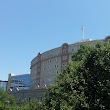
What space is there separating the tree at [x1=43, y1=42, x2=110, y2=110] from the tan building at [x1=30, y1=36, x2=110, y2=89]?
6380 cm

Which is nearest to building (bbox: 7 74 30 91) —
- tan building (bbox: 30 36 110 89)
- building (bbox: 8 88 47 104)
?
tan building (bbox: 30 36 110 89)

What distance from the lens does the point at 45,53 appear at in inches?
4299

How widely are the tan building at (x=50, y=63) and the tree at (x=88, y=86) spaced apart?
A: 6380cm

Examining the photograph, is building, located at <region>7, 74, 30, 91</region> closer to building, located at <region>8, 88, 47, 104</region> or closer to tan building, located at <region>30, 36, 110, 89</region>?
tan building, located at <region>30, 36, 110, 89</region>

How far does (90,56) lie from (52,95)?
5.93m

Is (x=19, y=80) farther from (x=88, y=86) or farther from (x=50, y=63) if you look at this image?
(x=88, y=86)

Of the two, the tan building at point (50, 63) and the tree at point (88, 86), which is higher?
the tan building at point (50, 63)

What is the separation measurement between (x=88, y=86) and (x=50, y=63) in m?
77.2

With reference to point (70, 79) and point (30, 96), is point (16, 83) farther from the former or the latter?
point (70, 79)

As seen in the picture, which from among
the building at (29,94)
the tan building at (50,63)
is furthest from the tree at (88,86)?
the tan building at (50,63)

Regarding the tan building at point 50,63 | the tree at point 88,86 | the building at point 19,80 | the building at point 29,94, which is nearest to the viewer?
the tree at point 88,86

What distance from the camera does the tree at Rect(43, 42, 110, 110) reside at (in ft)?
85.8

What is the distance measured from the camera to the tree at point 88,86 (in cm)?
2614

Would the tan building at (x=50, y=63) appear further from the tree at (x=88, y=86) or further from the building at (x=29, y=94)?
the tree at (x=88, y=86)
